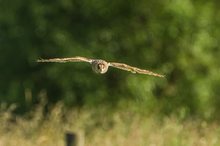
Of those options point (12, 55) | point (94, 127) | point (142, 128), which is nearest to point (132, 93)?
point (12, 55)

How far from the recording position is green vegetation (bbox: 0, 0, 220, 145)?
41.4 feet

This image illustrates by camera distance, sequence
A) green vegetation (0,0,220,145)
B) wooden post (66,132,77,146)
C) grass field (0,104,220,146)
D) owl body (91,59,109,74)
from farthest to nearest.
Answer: green vegetation (0,0,220,145) → grass field (0,104,220,146) → wooden post (66,132,77,146) → owl body (91,59,109,74)

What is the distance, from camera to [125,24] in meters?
13.1

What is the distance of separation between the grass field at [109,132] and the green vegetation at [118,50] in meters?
3.86

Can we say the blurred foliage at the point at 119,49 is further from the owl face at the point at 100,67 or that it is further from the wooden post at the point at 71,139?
the owl face at the point at 100,67

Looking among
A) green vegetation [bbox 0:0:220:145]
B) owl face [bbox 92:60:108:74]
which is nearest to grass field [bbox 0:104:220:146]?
owl face [bbox 92:60:108:74]

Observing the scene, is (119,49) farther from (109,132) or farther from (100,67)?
(100,67)

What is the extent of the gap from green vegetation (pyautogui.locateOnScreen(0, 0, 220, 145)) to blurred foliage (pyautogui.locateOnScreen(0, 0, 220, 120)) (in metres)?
0.02

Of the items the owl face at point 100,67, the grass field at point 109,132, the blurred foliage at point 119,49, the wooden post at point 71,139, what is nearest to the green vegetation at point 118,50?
the blurred foliage at point 119,49

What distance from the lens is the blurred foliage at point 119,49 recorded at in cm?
1267

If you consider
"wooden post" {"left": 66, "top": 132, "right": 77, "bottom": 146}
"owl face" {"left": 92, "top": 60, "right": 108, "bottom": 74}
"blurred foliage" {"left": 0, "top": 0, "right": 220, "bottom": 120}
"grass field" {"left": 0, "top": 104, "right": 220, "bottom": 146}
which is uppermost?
"blurred foliage" {"left": 0, "top": 0, "right": 220, "bottom": 120}

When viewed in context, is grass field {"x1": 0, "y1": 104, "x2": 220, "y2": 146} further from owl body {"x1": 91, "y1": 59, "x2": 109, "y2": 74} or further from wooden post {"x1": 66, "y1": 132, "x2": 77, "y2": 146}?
owl body {"x1": 91, "y1": 59, "x2": 109, "y2": 74}

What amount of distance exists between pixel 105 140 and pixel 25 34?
586 centimetres

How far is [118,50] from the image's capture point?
1298 cm
